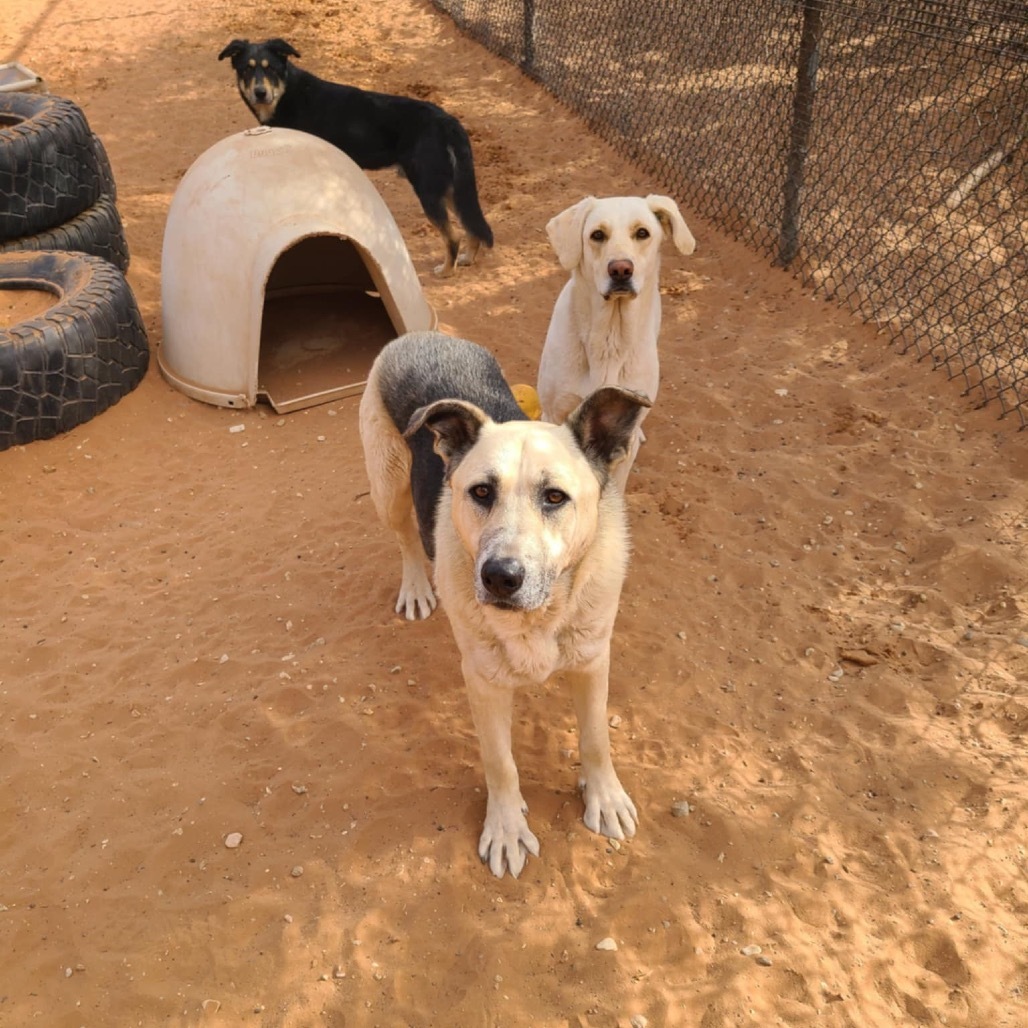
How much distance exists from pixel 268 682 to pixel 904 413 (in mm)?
3859

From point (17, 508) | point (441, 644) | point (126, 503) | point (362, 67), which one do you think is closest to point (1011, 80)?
point (441, 644)

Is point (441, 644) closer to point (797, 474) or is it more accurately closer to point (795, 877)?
point (795, 877)

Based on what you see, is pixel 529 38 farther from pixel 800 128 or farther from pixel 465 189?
pixel 800 128

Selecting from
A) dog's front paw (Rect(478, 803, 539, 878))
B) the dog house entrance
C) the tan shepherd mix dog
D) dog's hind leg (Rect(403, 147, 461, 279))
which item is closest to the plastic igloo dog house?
the dog house entrance

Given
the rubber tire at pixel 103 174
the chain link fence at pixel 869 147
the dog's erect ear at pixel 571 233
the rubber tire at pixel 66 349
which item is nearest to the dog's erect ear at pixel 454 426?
the dog's erect ear at pixel 571 233

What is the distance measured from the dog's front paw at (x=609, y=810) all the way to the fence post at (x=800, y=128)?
4833 millimetres

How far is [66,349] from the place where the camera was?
525 cm

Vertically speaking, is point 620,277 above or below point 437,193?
above

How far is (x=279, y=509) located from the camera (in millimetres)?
4934

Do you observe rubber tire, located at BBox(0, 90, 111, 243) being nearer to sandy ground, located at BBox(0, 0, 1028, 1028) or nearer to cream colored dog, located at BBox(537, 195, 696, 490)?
sandy ground, located at BBox(0, 0, 1028, 1028)

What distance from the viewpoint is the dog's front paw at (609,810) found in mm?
3125

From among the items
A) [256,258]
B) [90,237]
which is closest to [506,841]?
[256,258]

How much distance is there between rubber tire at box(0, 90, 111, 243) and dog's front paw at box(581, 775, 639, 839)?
225 inches

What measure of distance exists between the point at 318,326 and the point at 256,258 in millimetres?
1378
